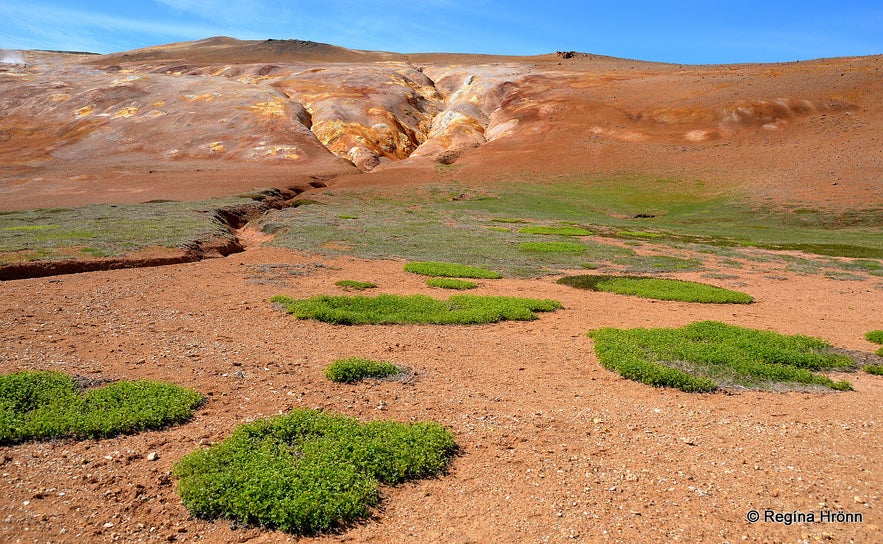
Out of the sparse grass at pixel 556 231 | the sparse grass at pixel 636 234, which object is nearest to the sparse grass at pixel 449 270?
the sparse grass at pixel 556 231

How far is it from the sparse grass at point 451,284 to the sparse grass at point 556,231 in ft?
52.7

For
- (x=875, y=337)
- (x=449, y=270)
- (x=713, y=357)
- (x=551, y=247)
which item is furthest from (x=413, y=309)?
(x=551, y=247)

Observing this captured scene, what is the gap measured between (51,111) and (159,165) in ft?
117

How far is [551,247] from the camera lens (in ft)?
86.2

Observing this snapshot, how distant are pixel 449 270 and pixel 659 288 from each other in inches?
286

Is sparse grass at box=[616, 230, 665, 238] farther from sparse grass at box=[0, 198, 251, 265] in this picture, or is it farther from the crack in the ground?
sparse grass at box=[0, 198, 251, 265]

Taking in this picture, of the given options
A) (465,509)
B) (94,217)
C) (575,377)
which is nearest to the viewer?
(465,509)

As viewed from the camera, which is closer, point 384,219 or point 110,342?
point 110,342

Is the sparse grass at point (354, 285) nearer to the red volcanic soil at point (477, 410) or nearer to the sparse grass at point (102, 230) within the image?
the red volcanic soil at point (477, 410)

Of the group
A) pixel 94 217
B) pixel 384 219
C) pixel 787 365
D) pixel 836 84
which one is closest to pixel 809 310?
pixel 787 365

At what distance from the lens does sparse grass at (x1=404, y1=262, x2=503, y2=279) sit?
1900 centimetres

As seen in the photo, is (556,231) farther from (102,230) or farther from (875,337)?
(102,230)

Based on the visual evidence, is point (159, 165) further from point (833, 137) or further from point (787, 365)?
point (833, 137)

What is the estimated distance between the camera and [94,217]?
3016cm
